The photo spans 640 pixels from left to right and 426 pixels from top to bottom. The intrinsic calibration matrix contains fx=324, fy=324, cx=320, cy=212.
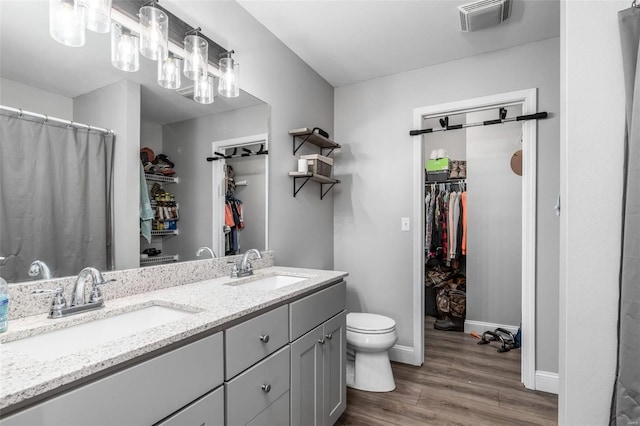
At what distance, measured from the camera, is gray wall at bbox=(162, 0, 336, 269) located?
189 cm

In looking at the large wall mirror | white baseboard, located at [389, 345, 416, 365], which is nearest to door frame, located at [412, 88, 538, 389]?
white baseboard, located at [389, 345, 416, 365]

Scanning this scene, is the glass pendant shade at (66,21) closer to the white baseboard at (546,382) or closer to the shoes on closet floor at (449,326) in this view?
the white baseboard at (546,382)

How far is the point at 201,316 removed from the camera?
3.49 feet

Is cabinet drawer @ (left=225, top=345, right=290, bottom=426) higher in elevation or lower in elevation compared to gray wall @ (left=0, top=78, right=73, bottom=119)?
lower

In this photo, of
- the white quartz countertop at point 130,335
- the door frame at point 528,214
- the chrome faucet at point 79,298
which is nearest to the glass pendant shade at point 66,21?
the chrome faucet at point 79,298

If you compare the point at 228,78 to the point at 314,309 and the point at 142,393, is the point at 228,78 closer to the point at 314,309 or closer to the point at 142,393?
the point at 314,309

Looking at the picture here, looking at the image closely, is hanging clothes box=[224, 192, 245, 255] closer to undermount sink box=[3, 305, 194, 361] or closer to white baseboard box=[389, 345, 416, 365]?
undermount sink box=[3, 305, 194, 361]

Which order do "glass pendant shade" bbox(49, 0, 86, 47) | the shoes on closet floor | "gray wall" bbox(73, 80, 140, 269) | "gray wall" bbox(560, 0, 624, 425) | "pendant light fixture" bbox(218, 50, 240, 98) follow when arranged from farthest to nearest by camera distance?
1. the shoes on closet floor
2. "pendant light fixture" bbox(218, 50, 240, 98)
3. "gray wall" bbox(73, 80, 140, 269)
4. "glass pendant shade" bbox(49, 0, 86, 47)
5. "gray wall" bbox(560, 0, 624, 425)

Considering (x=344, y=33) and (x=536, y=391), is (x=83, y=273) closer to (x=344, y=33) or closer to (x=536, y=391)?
(x=344, y=33)

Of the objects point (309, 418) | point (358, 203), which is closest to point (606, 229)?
point (309, 418)

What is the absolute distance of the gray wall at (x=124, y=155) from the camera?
1316mm

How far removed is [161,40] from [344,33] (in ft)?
4.34

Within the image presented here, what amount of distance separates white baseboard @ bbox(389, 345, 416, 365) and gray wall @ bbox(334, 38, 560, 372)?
5cm

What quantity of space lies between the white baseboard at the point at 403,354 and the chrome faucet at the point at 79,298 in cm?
235
